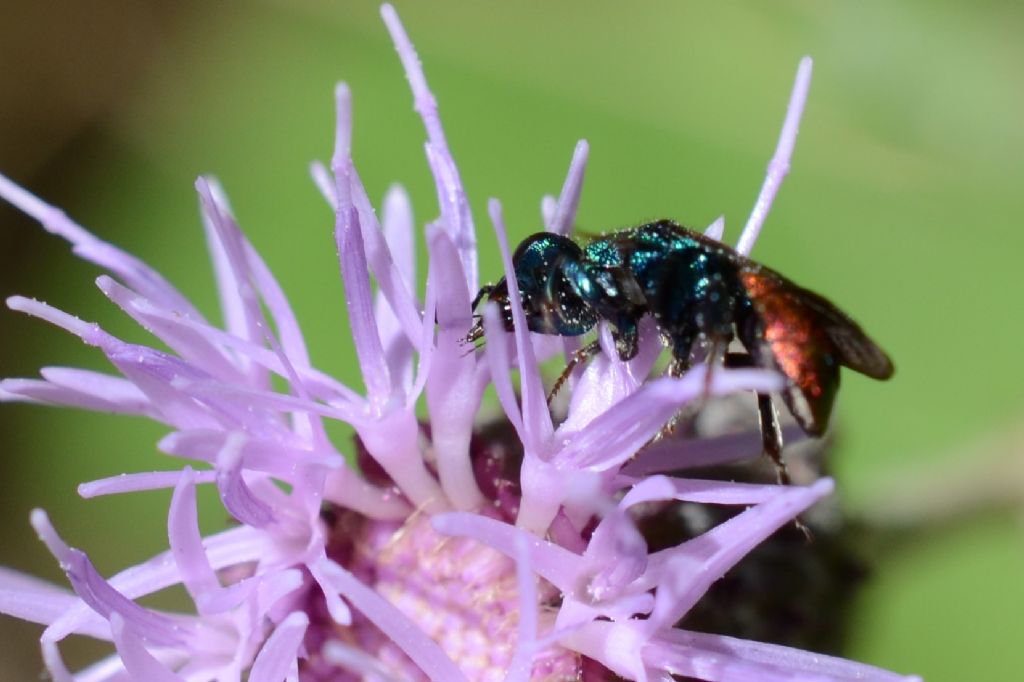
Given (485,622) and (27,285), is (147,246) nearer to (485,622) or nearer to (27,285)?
(27,285)

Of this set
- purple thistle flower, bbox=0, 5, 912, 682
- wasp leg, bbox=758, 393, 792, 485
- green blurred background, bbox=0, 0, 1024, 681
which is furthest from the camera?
green blurred background, bbox=0, 0, 1024, 681

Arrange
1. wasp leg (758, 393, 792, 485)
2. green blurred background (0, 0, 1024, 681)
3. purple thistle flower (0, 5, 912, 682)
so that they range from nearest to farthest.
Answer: purple thistle flower (0, 5, 912, 682) < wasp leg (758, 393, 792, 485) < green blurred background (0, 0, 1024, 681)

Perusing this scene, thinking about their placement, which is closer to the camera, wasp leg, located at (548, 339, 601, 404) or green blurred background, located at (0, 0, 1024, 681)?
wasp leg, located at (548, 339, 601, 404)

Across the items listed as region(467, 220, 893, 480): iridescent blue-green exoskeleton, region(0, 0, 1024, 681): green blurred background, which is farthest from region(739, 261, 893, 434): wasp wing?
region(0, 0, 1024, 681): green blurred background

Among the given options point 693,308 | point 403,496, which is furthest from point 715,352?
point 403,496

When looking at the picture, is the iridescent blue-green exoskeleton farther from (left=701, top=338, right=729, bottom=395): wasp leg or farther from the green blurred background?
the green blurred background

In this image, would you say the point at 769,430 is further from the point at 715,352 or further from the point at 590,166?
the point at 590,166

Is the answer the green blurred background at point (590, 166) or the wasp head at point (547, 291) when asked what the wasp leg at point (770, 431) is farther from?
the green blurred background at point (590, 166)
